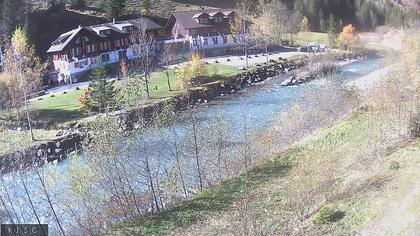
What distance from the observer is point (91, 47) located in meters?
68.9

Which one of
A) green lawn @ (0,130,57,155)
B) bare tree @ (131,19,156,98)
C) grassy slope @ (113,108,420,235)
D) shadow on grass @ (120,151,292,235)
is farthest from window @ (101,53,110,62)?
shadow on grass @ (120,151,292,235)

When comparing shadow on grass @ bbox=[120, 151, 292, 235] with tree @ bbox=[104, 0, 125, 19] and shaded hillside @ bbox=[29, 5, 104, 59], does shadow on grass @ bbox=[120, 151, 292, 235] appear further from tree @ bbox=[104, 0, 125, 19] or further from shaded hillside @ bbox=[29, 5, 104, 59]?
tree @ bbox=[104, 0, 125, 19]

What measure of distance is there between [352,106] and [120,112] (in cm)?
2124

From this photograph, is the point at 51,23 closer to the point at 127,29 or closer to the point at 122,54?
the point at 127,29

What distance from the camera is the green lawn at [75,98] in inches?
2014

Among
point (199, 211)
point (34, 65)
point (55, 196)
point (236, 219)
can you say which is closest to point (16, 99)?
point (34, 65)

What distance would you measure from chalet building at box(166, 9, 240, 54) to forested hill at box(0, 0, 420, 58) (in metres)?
7.39

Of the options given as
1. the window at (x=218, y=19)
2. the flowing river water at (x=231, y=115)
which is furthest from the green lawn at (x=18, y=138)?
the window at (x=218, y=19)

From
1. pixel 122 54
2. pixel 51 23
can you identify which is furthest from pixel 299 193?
pixel 51 23

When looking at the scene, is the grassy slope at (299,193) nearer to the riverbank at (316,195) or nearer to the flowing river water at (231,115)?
the riverbank at (316,195)

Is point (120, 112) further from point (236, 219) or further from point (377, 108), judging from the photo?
point (236, 219)

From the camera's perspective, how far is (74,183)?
22797 millimetres

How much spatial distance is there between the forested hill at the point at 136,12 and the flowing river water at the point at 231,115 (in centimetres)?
2124

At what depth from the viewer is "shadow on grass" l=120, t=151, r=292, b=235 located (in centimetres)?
2320
